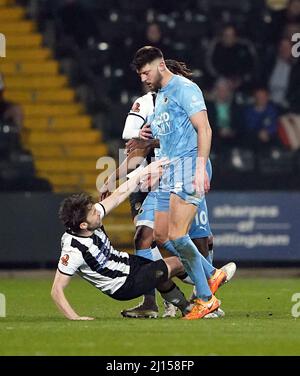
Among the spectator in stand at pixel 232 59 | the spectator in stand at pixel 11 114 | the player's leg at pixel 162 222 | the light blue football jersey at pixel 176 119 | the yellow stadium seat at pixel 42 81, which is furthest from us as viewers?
the yellow stadium seat at pixel 42 81

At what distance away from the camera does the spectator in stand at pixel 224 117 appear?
68.1ft

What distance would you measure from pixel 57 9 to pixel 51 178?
332cm

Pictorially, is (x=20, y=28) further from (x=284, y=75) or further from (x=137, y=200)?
(x=137, y=200)

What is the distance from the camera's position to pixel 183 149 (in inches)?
439

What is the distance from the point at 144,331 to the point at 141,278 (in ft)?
3.84

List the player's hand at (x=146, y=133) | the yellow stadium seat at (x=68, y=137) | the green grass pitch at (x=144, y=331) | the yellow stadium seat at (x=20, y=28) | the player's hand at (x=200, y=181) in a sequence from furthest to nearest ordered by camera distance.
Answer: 1. the yellow stadium seat at (x=20, y=28)
2. the yellow stadium seat at (x=68, y=137)
3. the player's hand at (x=146, y=133)
4. the player's hand at (x=200, y=181)
5. the green grass pitch at (x=144, y=331)

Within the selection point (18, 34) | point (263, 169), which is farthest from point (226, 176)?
point (18, 34)

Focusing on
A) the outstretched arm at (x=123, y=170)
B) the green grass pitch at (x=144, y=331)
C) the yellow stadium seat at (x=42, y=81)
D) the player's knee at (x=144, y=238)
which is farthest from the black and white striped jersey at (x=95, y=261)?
the yellow stadium seat at (x=42, y=81)

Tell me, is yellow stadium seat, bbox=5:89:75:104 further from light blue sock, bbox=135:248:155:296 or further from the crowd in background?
light blue sock, bbox=135:248:155:296

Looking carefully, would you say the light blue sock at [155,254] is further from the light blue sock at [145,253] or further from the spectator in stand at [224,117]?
the spectator in stand at [224,117]

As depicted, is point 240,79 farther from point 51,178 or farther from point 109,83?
point 51,178

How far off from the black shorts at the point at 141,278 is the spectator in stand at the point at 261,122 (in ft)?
31.3

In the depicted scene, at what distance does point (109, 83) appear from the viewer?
21.7 meters

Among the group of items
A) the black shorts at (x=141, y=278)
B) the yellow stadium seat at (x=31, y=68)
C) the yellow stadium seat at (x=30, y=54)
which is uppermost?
the yellow stadium seat at (x=30, y=54)
